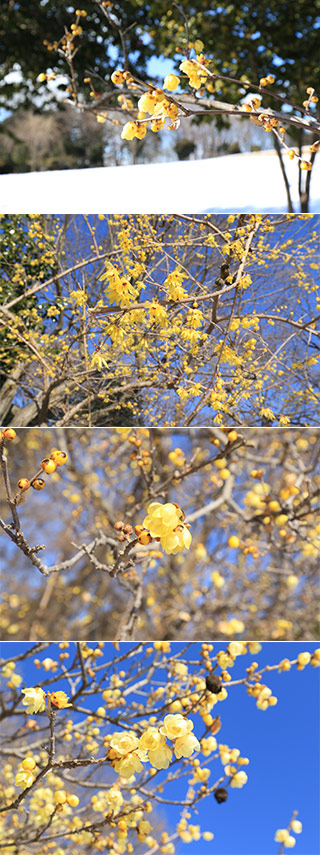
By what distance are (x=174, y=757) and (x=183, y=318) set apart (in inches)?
38.3

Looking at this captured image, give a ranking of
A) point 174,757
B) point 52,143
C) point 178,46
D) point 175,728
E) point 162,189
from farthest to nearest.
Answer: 1. point 52,143
2. point 178,46
3. point 162,189
4. point 174,757
5. point 175,728

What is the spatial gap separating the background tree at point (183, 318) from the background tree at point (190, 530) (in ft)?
0.25

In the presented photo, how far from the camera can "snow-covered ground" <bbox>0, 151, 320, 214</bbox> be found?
2.35 meters

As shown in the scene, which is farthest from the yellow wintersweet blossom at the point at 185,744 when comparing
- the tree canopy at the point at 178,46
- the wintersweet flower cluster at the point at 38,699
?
the tree canopy at the point at 178,46

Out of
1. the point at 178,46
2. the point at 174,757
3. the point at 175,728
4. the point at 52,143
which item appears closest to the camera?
the point at 175,728

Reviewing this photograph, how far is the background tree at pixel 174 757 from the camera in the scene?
54.2 inches

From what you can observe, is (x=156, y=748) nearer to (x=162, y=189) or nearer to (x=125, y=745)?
(x=125, y=745)

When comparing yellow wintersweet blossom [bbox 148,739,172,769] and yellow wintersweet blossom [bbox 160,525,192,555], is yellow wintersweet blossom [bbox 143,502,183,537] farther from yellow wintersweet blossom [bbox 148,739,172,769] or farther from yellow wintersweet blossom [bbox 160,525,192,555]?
yellow wintersweet blossom [bbox 148,739,172,769]

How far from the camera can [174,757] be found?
4.40 feet

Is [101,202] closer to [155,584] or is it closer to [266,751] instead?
[155,584]

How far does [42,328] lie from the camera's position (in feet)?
5.95

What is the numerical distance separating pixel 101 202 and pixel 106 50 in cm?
240

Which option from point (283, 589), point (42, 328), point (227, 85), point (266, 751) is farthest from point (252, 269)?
point (227, 85)

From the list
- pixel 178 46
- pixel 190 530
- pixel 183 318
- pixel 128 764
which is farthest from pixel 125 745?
pixel 178 46
